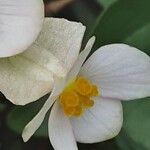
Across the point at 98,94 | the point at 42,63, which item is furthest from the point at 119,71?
the point at 42,63

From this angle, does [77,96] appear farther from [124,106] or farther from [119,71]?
[124,106]

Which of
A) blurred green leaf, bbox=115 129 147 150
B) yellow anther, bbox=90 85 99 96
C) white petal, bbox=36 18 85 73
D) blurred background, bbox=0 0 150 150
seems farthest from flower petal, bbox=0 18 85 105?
blurred green leaf, bbox=115 129 147 150

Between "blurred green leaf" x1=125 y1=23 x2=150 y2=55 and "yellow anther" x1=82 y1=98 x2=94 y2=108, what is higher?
"blurred green leaf" x1=125 y1=23 x2=150 y2=55

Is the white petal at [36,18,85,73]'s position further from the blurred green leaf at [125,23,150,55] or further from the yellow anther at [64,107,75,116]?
the blurred green leaf at [125,23,150,55]

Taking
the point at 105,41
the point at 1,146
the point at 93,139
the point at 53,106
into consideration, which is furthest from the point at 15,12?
the point at 1,146

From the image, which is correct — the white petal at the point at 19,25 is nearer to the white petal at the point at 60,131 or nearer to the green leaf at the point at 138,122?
the white petal at the point at 60,131

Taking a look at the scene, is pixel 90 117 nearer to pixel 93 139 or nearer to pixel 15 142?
pixel 93 139
